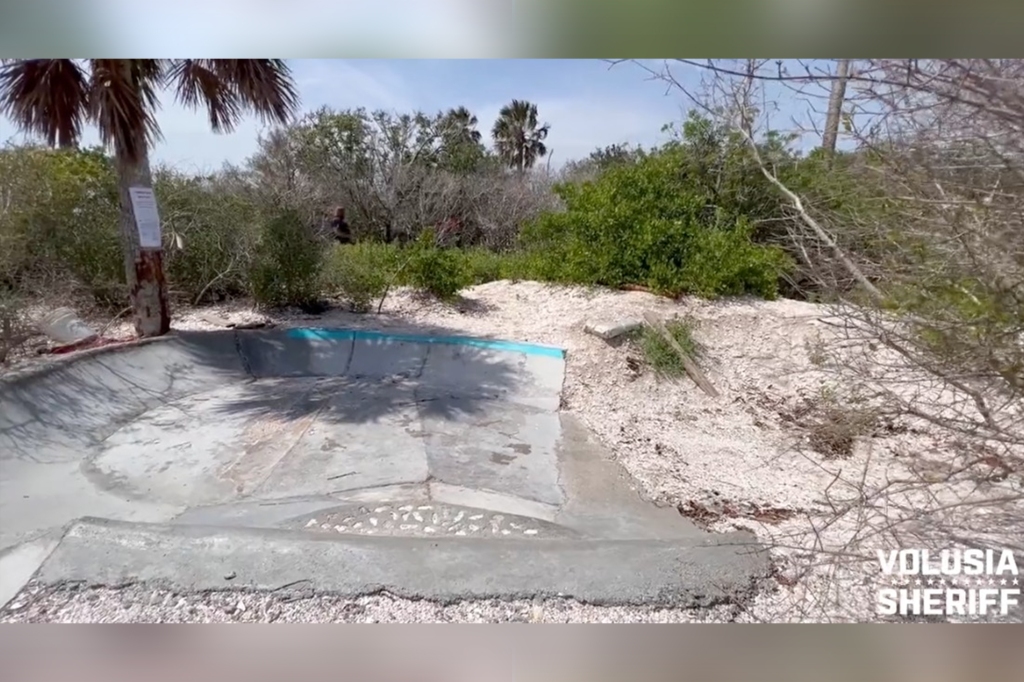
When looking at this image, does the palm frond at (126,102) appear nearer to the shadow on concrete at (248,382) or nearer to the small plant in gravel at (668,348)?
the shadow on concrete at (248,382)

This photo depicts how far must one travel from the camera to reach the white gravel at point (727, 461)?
2070mm

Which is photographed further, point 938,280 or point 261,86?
point 261,86

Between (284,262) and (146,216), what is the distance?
5.84ft

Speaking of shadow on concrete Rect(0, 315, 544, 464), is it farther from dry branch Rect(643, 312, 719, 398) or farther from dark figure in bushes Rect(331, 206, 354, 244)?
dark figure in bushes Rect(331, 206, 354, 244)

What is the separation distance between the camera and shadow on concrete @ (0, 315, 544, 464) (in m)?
3.45

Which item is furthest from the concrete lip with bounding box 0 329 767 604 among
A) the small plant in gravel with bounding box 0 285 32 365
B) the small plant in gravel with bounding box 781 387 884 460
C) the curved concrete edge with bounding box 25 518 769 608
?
the small plant in gravel with bounding box 781 387 884 460

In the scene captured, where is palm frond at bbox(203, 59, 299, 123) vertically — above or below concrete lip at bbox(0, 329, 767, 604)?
above

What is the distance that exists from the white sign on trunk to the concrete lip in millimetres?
859

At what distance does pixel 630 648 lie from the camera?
78.5 inches

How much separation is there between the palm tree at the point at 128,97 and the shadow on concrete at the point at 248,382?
4.38ft

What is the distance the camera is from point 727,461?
4055 millimetres

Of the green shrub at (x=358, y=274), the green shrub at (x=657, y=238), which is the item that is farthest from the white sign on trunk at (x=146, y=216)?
the green shrub at (x=657, y=238)

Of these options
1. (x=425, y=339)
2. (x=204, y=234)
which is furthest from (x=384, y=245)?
(x=425, y=339)

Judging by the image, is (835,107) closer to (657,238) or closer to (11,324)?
(657,238)
